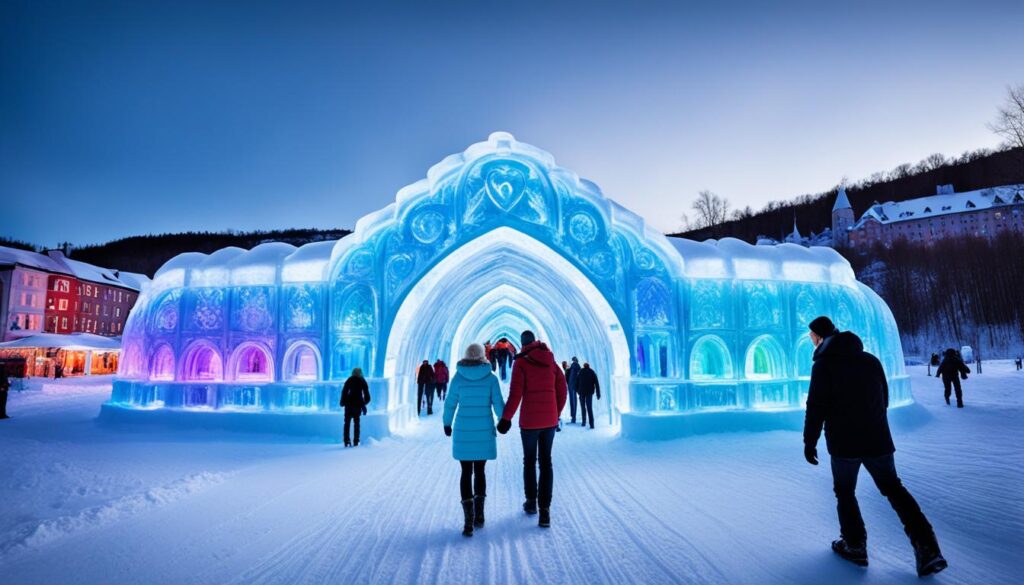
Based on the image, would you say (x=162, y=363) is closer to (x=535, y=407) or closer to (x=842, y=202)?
(x=535, y=407)

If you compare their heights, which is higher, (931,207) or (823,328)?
(931,207)

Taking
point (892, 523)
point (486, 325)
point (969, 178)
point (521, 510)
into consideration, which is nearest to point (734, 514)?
point (892, 523)

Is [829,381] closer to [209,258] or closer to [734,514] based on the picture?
[734,514]

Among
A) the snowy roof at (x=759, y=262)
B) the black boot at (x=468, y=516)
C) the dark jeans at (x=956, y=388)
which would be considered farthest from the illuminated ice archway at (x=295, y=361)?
the dark jeans at (x=956, y=388)

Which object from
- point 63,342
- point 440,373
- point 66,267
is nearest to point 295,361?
point 440,373

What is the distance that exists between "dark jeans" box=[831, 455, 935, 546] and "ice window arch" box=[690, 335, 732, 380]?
665 cm

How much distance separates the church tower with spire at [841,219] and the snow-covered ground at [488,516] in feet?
251

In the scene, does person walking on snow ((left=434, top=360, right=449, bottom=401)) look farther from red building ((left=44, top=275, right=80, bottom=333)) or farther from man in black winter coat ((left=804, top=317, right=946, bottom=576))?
red building ((left=44, top=275, right=80, bottom=333))

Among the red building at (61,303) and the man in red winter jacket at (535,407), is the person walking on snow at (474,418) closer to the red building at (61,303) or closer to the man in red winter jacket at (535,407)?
the man in red winter jacket at (535,407)

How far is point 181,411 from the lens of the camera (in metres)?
10.9

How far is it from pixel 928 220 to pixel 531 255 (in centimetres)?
7629

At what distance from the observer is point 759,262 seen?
1072 centimetres

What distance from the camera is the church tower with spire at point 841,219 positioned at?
72938 millimetres

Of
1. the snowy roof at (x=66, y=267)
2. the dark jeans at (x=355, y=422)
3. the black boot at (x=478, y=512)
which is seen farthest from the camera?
the snowy roof at (x=66, y=267)
